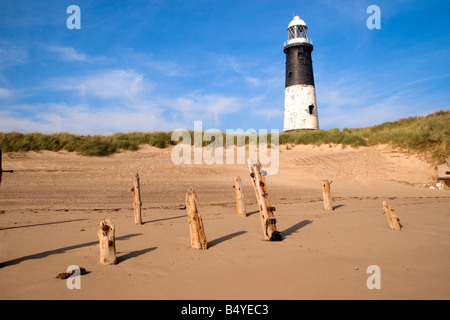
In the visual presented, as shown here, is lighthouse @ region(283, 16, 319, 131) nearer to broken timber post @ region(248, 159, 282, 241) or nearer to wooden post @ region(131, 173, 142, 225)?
wooden post @ region(131, 173, 142, 225)

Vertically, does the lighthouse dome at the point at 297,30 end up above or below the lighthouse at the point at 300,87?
above

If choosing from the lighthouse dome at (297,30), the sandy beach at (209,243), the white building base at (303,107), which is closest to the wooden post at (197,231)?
the sandy beach at (209,243)

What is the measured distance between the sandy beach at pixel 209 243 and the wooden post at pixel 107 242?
13cm

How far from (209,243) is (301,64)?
94.9 ft

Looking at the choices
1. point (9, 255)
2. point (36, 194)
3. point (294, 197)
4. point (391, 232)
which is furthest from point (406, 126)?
point (9, 255)

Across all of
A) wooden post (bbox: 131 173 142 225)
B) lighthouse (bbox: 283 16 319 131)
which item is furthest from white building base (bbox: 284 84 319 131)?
wooden post (bbox: 131 173 142 225)

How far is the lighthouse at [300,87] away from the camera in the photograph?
106 ft

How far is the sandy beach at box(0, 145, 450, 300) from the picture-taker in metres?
4.35

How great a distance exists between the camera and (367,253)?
6.02 m

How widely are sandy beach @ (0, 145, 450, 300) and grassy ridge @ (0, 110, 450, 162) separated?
86.6 inches

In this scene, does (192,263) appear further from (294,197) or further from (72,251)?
(294,197)

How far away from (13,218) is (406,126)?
26.7 meters

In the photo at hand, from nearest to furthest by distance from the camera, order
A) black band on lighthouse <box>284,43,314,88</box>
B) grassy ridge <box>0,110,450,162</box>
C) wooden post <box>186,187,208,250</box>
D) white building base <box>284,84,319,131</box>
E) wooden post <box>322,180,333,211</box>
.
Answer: wooden post <box>186,187,208,250</box> → wooden post <box>322,180,333,211</box> → grassy ridge <box>0,110,450,162</box> → white building base <box>284,84,319,131</box> → black band on lighthouse <box>284,43,314,88</box>
